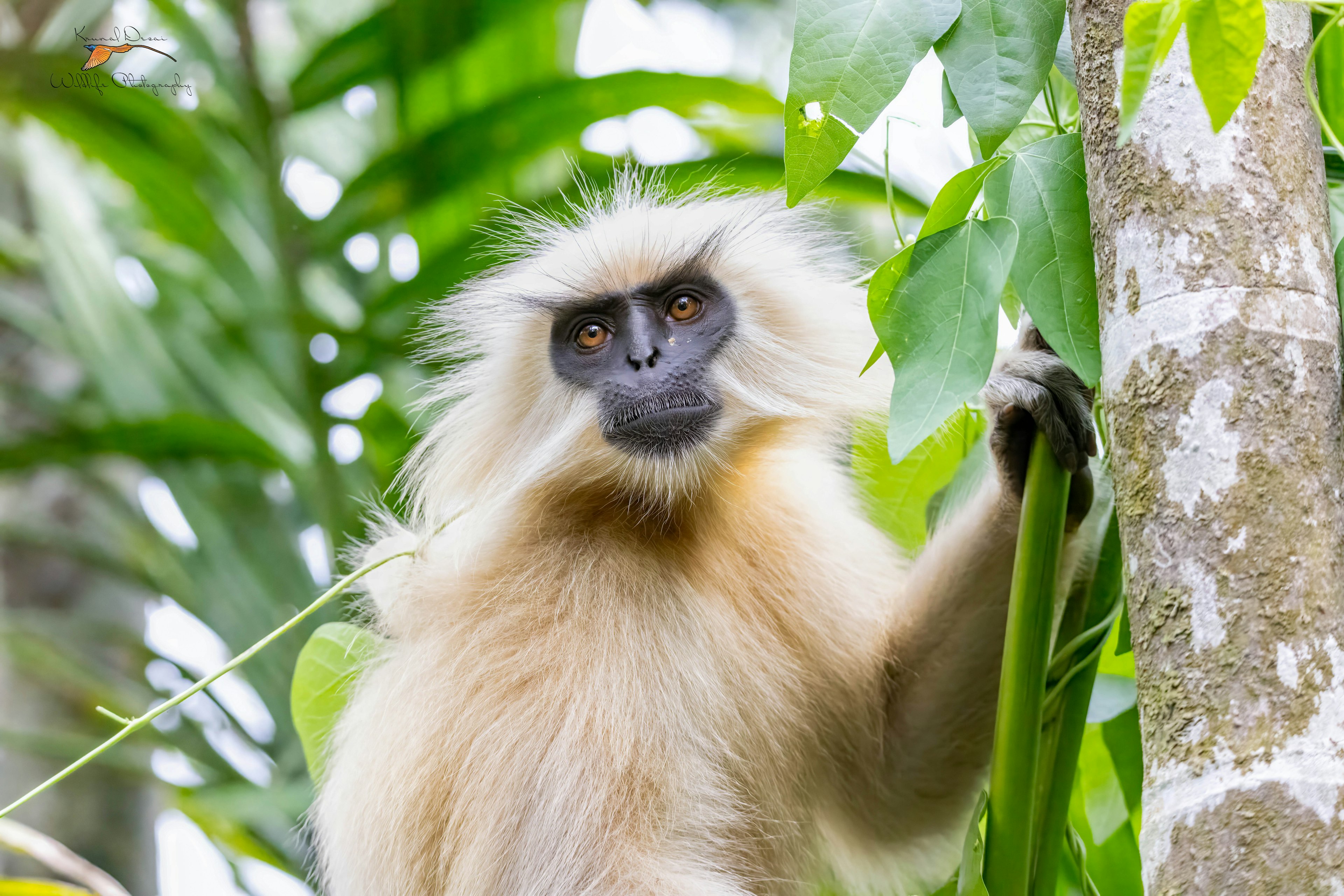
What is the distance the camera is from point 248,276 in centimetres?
470

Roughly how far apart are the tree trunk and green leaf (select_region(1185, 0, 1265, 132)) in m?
0.34

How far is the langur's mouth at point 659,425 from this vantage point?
2.90m

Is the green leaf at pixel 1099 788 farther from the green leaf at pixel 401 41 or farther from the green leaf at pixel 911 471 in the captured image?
the green leaf at pixel 401 41

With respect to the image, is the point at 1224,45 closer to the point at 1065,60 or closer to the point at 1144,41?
the point at 1144,41

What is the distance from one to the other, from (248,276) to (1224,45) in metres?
4.06

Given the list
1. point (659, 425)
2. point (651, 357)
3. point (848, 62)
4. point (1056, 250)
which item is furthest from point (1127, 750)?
point (848, 62)

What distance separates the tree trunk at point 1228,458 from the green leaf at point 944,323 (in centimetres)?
14

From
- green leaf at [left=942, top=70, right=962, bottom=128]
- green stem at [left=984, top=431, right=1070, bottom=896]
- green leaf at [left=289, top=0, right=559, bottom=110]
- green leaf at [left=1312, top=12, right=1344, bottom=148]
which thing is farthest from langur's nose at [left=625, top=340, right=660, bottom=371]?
green leaf at [left=289, top=0, right=559, bottom=110]

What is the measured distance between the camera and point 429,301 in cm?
400

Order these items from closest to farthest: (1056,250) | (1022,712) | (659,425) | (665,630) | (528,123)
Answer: (1056,250), (1022,712), (665,630), (659,425), (528,123)

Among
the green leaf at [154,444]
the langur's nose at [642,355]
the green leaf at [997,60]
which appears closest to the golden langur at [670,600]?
the langur's nose at [642,355]

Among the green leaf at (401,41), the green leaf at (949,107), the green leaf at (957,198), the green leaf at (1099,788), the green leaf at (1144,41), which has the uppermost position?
the green leaf at (401,41)

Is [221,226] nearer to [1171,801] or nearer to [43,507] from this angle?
[43,507]

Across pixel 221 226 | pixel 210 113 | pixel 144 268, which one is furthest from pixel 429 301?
pixel 144 268
